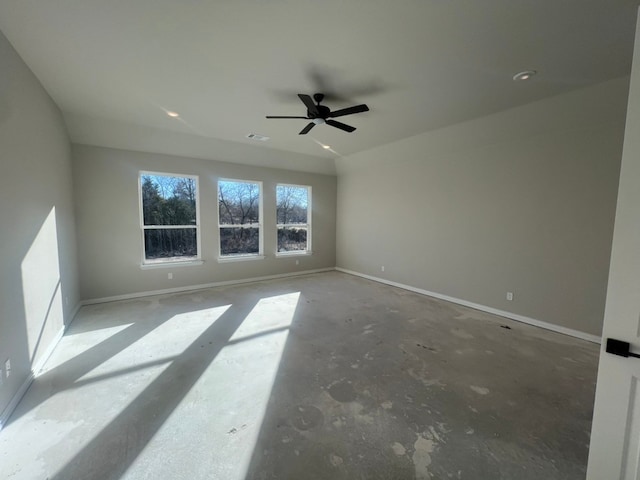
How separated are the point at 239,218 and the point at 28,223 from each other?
3.63 m

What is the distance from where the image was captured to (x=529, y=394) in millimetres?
2311

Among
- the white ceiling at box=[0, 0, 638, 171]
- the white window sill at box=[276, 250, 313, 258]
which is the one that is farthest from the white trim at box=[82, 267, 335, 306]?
the white ceiling at box=[0, 0, 638, 171]

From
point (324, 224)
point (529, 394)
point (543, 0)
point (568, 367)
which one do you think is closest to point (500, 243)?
point (568, 367)

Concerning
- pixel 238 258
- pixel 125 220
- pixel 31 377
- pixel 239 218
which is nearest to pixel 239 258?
pixel 238 258

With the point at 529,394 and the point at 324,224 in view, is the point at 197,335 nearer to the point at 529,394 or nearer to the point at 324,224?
the point at 529,394

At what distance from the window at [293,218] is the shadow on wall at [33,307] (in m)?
3.97

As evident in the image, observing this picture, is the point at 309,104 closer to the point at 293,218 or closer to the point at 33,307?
the point at 33,307

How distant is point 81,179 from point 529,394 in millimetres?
6255

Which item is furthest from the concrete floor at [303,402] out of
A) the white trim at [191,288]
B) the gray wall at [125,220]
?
the gray wall at [125,220]

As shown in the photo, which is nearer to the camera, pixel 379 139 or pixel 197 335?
pixel 197 335

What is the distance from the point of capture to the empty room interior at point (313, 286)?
1717mm

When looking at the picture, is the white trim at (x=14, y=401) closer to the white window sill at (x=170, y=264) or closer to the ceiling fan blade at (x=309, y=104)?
the white window sill at (x=170, y=264)

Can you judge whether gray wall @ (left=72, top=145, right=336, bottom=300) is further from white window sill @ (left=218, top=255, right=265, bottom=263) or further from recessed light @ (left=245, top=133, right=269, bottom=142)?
recessed light @ (left=245, top=133, right=269, bottom=142)

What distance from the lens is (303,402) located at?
7.07ft
